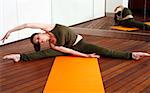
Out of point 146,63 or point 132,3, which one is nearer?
point 146,63

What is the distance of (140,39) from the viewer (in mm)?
4668

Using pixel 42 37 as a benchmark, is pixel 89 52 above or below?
below

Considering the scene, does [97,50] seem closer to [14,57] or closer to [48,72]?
[48,72]

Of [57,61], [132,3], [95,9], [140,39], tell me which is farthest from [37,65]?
[95,9]

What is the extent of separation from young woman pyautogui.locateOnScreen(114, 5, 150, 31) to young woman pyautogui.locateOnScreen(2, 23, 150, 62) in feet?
4.39

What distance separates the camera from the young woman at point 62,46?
3.30m

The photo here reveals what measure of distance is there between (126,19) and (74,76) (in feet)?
7.98

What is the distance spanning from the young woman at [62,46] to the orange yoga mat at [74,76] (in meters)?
0.11

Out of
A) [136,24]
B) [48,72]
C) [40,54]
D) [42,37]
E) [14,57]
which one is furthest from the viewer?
[136,24]

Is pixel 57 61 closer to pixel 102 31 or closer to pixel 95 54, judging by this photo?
pixel 95 54

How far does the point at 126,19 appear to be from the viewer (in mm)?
4965

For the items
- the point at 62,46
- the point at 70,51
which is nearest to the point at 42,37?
the point at 62,46

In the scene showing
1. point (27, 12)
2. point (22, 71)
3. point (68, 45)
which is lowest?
point (22, 71)

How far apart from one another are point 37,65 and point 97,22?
258 cm
